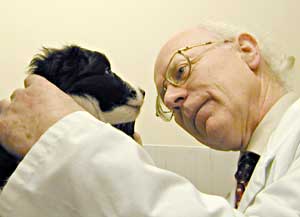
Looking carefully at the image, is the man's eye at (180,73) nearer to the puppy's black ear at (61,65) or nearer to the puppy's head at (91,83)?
the puppy's head at (91,83)

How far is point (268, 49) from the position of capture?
1.18m

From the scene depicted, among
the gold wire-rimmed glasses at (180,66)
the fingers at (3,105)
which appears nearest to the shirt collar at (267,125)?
the gold wire-rimmed glasses at (180,66)

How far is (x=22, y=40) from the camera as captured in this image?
172cm

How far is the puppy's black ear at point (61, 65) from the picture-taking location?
3.26 feet

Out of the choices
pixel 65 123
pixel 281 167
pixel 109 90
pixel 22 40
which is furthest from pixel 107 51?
pixel 65 123

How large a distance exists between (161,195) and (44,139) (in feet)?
0.58

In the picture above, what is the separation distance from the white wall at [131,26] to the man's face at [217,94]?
60cm

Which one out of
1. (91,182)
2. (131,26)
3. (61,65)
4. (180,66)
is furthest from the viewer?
(131,26)

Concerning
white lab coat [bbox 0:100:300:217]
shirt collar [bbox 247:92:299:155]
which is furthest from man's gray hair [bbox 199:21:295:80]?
white lab coat [bbox 0:100:300:217]

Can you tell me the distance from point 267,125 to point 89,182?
2.04ft

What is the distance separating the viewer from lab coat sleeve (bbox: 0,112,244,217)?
21.3 inches

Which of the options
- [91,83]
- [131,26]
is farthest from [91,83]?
[131,26]

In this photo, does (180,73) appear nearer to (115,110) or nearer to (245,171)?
(115,110)

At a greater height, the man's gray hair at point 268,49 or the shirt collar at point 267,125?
the man's gray hair at point 268,49
